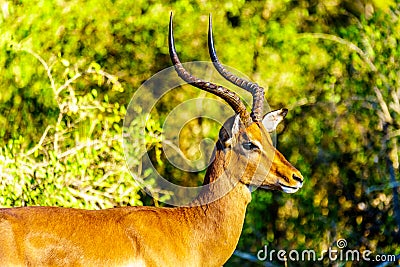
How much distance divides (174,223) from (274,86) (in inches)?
169

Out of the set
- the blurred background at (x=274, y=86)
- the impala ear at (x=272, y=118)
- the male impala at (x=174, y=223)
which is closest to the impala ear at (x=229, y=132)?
the male impala at (x=174, y=223)

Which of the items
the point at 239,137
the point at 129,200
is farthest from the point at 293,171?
the point at 129,200

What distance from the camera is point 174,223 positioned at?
5.14 metres

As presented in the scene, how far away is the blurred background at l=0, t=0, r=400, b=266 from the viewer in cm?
858

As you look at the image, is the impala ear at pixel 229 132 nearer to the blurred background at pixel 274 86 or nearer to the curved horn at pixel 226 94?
the curved horn at pixel 226 94

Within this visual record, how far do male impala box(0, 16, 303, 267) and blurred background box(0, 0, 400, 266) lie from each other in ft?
8.31

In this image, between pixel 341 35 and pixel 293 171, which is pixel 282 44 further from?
pixel 293 171

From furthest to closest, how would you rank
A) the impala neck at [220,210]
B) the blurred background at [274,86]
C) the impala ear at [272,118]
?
1. the blurred background at [274,86]
2. the impala ear at [272,118]
3. the impala neck at [220,210]

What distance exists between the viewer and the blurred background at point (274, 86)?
858 cm

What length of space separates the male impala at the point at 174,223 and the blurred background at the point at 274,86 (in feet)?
8.31

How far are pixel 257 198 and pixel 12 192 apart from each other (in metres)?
2.79

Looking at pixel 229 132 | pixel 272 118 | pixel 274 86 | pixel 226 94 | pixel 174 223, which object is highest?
pixel 226 94

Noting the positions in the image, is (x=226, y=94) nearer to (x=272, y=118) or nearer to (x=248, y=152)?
(x=248, y=152)

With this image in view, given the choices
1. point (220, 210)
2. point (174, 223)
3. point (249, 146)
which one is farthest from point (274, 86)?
point (174, 223)
